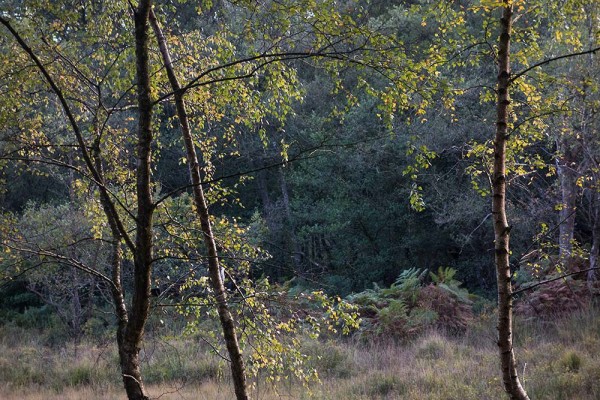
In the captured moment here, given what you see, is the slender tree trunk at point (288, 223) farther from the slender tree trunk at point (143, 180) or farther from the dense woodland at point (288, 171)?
the slender tree trunk at point (143, 180)

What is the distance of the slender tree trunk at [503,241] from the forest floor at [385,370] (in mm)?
3800

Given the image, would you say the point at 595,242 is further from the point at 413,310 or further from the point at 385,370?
the point at 385,370

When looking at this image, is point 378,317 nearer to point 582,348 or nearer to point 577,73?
point 582,348

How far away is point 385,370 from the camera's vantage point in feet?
36.1

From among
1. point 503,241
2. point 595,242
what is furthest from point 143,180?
point 595,242

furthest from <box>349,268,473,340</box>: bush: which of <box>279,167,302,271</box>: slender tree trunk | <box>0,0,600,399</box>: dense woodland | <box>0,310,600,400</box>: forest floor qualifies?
<box>279,167,302,271</box>: slender tree trunk

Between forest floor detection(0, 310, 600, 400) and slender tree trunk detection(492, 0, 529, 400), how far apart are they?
380 cm

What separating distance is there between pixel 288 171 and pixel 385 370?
40.3 feet

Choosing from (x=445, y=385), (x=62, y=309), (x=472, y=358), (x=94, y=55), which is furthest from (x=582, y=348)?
(x=62, y=309)

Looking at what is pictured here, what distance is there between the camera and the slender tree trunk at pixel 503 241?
471cm

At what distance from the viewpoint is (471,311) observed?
47.7 ft

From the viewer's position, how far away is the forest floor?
9062 millimetres

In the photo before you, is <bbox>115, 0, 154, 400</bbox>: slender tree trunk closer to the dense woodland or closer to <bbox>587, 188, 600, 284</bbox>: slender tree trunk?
the dense woodland

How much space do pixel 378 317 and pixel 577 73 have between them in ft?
20.0
